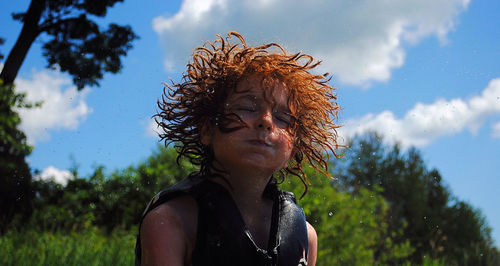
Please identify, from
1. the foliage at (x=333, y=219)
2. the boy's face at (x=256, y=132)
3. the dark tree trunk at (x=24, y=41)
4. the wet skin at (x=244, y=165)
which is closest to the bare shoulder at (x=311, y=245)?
the wet skin at (x=244, y=165)

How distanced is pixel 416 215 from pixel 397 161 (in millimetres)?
5628

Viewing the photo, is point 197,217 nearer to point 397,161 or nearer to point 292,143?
point 292,143

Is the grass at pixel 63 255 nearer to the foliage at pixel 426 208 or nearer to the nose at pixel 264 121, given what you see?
the nose at pixel 264 121

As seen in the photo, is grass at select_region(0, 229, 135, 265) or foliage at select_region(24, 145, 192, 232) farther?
foliage at select_region(24, 145, 192, 232)

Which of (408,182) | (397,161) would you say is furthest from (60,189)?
(408,182)

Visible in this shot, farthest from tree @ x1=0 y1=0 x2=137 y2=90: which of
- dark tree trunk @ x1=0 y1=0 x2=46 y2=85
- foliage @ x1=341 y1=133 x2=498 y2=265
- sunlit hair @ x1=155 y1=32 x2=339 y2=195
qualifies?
foliage @ x1=341 y1=133 x2=498 y2=265

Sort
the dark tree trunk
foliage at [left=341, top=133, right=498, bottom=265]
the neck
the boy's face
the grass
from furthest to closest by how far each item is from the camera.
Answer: foliage at [left=341, top=133, right=498, bottom=265]
the dark tree trunk
the grass
the neck
the boy's face

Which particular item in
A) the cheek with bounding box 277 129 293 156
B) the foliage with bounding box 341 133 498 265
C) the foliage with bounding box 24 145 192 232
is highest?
the foliage with bounding box 341 133 498 265

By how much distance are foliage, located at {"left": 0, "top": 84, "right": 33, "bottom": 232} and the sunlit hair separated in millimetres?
5020

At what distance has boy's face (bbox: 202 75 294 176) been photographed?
1.99m

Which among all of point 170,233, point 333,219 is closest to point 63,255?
point 170,233

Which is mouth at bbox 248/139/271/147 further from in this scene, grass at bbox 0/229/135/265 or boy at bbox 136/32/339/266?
grass at bbox 0/229/135/265

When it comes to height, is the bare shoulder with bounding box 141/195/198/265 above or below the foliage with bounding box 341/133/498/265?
below

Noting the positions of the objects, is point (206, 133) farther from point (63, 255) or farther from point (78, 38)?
point (78, 38)
